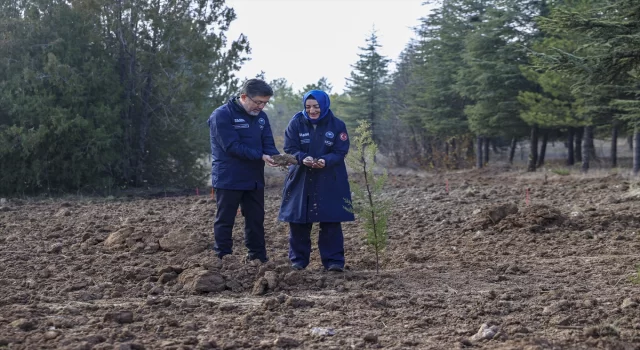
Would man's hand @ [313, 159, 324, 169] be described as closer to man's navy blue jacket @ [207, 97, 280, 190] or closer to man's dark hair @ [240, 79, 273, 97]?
man's navy blue jacket @ [207, 97, 280, 190]

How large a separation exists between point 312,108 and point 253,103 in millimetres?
586

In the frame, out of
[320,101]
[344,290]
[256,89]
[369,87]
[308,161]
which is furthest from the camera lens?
[369,87]

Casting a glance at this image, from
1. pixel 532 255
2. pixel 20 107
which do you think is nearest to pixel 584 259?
pixel 532 255

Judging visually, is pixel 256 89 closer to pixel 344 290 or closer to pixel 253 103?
pixel 253 103

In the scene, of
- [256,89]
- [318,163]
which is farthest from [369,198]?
[256,89]

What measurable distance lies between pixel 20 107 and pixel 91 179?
272 cm

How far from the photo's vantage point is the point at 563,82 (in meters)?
26.7

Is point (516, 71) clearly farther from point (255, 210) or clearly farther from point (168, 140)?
point (255, 210)

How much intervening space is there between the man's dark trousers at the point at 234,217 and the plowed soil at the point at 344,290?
0.62 feet

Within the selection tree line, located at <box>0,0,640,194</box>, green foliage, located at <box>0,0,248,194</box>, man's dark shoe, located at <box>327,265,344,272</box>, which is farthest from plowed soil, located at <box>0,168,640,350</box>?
green foliage, located at <box>0,0,248,194</box>

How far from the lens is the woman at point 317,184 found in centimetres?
688

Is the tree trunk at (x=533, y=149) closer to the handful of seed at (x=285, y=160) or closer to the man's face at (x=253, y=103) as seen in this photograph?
the man's face at (x=253, y=103)

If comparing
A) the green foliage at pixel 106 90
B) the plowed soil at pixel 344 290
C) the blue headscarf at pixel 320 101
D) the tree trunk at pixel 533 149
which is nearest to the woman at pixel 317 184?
the blue headscarf at pixel 320 101

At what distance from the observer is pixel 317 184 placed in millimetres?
6938
